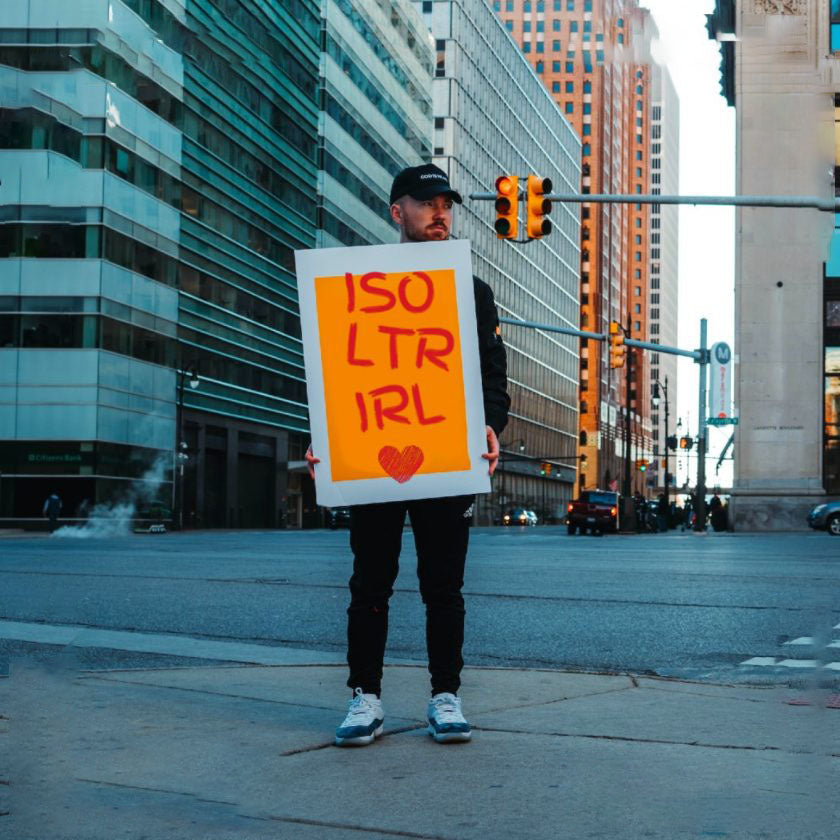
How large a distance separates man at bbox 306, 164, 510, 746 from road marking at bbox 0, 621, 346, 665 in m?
1.89

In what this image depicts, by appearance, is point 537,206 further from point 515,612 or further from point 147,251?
point 147,251

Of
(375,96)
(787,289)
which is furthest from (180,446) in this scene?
(375,96)

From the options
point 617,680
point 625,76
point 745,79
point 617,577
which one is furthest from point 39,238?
point 625,76

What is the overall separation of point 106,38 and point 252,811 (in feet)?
165

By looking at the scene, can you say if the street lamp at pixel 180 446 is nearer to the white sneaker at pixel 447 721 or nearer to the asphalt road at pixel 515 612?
the asphalt road at pixel 515 612

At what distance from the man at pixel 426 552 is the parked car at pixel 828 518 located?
33029 mm

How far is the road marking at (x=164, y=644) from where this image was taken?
6.90m

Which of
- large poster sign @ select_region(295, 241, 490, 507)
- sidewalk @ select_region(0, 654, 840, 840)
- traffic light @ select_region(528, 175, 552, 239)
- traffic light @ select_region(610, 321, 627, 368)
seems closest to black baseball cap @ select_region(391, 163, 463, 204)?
large poster sign @ select_region(295, 241, 490, 507)

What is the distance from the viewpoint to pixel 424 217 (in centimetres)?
484

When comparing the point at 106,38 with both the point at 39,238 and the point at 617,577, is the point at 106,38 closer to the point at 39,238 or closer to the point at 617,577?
the point at 39,238

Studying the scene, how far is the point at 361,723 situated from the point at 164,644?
350 centimetres

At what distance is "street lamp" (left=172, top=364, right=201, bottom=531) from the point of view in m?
52.8

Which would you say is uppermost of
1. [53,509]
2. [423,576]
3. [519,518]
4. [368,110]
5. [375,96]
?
[375,96]

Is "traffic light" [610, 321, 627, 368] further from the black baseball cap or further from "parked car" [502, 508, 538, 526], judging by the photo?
"parked car" [502, 508, 538, 526]
